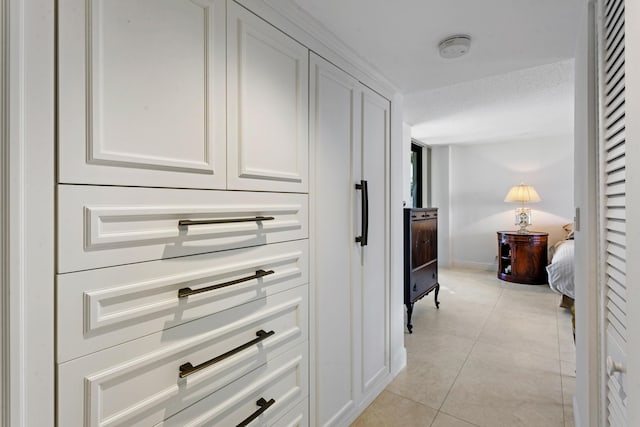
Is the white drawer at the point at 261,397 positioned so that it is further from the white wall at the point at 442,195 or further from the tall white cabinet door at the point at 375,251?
the white wall at the point at 442,195

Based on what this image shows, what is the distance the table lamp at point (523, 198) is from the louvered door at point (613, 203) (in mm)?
4626

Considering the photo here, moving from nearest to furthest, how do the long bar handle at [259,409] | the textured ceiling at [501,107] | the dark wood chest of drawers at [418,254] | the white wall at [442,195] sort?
the long bar handle at [259,409], the textured ceiling at [501,107], the dark wood chest of drawers at [418,254], the white wall at [442,195]

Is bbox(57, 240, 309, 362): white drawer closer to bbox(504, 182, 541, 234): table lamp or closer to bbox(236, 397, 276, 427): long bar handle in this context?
bbox(236, 397, 276, 427): long bar handle

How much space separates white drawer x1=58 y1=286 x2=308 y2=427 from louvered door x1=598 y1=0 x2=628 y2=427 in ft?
3.82

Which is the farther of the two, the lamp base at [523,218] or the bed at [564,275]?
the lamp base at [523,218]

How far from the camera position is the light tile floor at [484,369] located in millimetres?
2049

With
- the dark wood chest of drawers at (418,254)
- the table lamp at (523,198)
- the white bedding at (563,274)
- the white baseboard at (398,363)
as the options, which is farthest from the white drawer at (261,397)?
the table lamp at (523,198)

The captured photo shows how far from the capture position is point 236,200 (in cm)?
127

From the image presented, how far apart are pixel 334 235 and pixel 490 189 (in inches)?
206

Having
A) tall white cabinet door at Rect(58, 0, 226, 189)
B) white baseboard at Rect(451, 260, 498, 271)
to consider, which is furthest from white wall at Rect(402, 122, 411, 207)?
tall white cabinet door at Rect(58, 0, 226, 189)

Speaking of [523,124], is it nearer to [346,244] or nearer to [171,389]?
[346,244]

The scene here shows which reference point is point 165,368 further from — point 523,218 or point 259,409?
point 523,218

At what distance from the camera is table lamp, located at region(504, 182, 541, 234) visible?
533 centimetres

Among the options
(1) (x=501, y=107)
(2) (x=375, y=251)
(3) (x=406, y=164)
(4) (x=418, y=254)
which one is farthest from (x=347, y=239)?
(1) (x=501, y=107)
